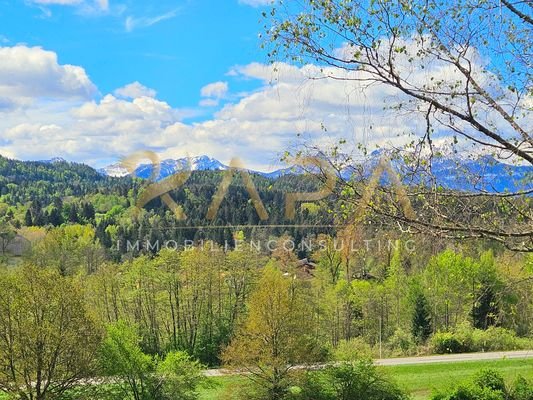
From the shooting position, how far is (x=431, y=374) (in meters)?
26.2

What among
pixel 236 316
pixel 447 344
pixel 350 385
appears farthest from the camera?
pixel 236 316

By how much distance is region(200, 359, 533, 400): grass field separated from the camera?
24406 millimetres

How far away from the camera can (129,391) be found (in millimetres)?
22312

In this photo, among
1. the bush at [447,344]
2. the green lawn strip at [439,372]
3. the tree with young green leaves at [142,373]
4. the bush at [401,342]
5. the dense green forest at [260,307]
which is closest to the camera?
the dense green forest at [260,307]

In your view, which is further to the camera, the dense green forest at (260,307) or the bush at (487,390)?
the bush at (487,390)

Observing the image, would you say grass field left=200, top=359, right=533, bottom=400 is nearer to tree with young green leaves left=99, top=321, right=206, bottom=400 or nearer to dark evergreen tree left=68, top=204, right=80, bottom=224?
tree with young green leaves left=99, top=321, right=206, bottom=400

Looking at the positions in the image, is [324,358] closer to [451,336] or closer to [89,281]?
[451,336]

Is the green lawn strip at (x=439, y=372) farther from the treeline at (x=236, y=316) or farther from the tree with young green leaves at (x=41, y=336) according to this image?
the tree with young green leaves at (x=41, y=336)

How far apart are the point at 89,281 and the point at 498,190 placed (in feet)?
111

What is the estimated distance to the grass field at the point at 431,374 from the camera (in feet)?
80.1

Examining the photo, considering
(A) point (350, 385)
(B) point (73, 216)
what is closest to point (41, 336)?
(A) point (350, 385)

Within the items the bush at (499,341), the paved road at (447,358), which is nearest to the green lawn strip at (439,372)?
the paved road at (447,358)

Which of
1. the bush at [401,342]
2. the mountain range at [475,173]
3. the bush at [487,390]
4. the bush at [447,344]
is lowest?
the bush at [401,342]

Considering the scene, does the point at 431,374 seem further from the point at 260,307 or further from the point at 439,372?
the point at 260,307
